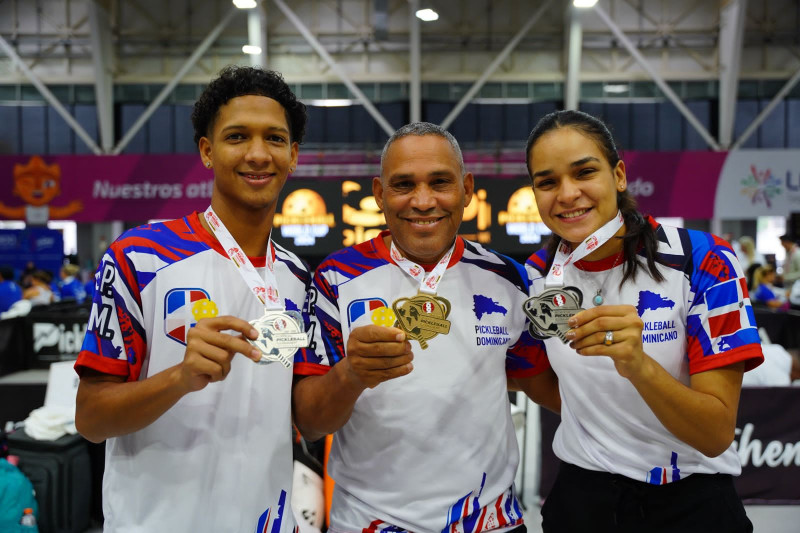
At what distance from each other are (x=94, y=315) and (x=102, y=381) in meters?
0.18

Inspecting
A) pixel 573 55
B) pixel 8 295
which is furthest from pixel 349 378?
pixel 573 55

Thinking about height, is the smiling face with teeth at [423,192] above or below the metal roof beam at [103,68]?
below

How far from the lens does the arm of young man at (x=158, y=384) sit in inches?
57.0

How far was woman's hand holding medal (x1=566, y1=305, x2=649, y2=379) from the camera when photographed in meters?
1.53

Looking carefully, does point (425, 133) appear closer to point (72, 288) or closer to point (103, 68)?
point (72, 288)

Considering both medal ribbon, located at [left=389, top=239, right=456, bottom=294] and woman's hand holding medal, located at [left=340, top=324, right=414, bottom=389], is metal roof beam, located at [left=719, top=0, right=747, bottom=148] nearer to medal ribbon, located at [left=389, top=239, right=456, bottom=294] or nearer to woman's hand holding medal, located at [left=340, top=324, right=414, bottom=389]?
medal ribbon, located at [left=389, top=239, right=456, bottom=294]

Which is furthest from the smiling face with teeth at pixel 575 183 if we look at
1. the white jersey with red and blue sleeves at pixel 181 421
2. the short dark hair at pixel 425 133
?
the white jersey with red and blue sleeves at pixel 181 421

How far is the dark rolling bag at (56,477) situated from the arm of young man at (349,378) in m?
3.09

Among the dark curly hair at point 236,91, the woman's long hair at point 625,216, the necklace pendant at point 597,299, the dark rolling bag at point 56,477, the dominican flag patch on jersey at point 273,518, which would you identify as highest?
the dark curly hair at point 236,91

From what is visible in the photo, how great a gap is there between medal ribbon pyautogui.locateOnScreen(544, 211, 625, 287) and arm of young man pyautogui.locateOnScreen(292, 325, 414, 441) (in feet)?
1.74

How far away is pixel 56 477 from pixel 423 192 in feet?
11.8

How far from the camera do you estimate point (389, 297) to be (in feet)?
6.33

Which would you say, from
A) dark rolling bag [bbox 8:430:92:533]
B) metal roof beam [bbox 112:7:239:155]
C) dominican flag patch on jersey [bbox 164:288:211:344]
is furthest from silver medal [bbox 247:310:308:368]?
metal roof beam [bbox 112:7:239:155]

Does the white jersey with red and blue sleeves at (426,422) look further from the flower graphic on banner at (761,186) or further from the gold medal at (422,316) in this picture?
the flower graphic on banner at (761,186)
